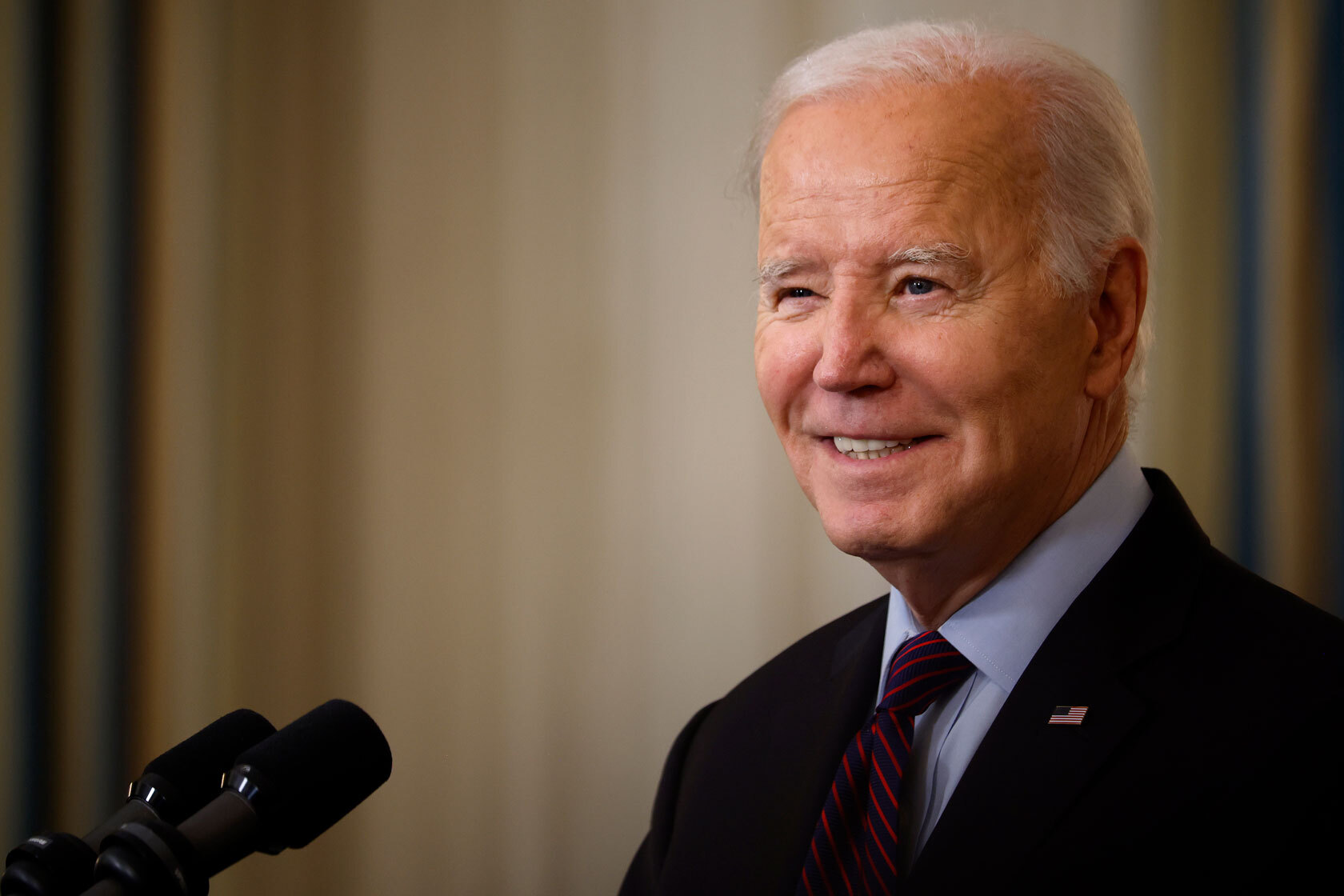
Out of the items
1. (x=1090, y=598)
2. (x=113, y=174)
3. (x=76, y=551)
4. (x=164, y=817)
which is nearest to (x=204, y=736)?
(x=164, y=817)

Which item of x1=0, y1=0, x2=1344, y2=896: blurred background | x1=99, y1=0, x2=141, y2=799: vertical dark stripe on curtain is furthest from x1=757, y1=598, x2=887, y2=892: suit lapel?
x1=99, y1=0, x2=141, y2=799: vertical dark stripe on curtain

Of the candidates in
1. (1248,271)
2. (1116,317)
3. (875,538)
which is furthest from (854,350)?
(1248,271)

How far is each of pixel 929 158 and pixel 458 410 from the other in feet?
5.05

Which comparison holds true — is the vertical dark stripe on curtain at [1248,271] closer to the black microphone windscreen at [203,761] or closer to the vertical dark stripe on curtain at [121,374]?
the black microphone windscreen at [203,761]

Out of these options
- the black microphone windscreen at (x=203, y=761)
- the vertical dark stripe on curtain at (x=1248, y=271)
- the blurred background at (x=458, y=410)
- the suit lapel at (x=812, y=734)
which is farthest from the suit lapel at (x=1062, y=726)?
the blurred background at (x=458, y=410)

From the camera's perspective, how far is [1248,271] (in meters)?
2.07

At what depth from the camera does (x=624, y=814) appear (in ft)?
7.97

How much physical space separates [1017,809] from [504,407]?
5.36 feet

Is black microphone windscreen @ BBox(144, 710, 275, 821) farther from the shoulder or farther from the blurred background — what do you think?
the blurred background

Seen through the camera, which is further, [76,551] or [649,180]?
[649,180]

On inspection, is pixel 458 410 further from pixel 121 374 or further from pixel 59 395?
pixel 59 395

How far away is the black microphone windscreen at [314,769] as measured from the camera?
80 cm

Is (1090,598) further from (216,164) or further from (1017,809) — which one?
(216,164)

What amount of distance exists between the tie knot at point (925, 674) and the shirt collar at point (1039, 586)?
0.05 ft
